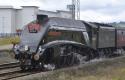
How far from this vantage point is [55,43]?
23.4 metres

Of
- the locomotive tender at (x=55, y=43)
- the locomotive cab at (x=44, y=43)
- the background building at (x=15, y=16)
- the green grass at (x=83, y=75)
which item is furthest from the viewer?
the background building at (x=15, y=16)

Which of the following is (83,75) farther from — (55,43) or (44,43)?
(55,43)

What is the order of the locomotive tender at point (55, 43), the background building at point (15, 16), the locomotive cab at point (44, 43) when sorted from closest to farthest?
1. the locomotive cab at point (44, 43)
2. the locomotive tender at point (55, 43)
3. the background building at point (15, 16)

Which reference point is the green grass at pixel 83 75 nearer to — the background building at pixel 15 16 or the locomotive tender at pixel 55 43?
the locomotive tender at pixel 55 43

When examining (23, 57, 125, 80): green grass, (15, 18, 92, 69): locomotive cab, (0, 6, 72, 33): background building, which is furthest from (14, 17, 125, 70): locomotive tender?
(0, 6, 72, 33): background building

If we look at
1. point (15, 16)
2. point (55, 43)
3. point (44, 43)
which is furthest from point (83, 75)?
point (15, 16)

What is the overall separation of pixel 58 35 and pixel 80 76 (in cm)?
509

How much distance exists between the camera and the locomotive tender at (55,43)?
22688mm

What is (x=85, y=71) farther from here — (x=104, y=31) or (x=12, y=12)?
(x=12, y=12)

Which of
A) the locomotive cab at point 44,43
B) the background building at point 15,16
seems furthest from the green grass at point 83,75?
the background building at point 15,16

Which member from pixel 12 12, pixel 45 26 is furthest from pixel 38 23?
pixel 12 12

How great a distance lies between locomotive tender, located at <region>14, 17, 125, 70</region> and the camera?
22.7 m

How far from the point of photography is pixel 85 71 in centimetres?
2155

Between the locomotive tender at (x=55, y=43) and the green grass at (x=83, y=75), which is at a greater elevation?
the locomotive tender at (x=55, y=43)
